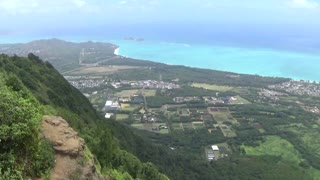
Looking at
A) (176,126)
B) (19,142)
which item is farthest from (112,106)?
(19,142)

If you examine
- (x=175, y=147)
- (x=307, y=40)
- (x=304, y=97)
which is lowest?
(x=175, y=147)

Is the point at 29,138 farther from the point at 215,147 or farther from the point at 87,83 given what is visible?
the point at 87,83

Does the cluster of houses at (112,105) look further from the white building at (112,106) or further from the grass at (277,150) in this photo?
the grass at (277,150)

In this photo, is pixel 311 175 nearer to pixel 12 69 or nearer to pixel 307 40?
pixel 12 69

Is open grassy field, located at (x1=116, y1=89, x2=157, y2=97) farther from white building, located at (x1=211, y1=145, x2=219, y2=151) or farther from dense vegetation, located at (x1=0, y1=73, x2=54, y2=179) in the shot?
dense vegetation, located at (x1=0, y1=73, x2=54, y2=179)

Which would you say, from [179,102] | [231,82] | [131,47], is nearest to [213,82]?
[231,82]

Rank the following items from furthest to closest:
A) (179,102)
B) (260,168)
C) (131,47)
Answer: (131,47), (179,102), (260,168)

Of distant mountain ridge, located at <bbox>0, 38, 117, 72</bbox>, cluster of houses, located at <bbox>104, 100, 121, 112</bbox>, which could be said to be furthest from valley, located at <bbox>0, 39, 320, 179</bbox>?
distant mountain ridge, located at <bbox>0, 38, 117, 72</bbox>

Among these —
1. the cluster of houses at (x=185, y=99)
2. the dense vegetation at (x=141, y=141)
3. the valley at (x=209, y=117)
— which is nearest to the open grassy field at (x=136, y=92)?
the valley at (x=209, y=117)
